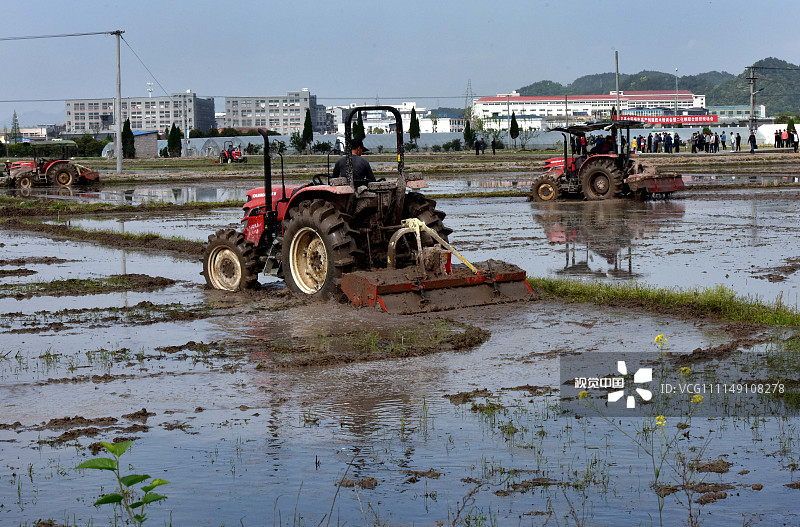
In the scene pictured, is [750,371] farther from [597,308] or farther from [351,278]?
[351,278]

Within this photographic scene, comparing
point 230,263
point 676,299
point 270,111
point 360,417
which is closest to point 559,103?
point 270,111

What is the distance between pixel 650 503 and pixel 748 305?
5.44m

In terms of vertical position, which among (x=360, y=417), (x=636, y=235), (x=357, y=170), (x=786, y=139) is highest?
(x=786, y=139)

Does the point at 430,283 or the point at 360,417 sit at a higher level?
the point at 430,283

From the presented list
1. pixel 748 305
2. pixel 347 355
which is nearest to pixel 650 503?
pixel 347 355

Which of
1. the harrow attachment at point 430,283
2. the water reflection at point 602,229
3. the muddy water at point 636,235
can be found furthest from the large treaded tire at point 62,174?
the harrow attachment at point 430,283

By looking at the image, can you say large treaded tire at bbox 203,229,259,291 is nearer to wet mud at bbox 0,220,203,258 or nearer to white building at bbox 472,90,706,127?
wet mud at bbox 0,220,203,258

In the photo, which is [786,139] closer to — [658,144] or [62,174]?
[658,144]

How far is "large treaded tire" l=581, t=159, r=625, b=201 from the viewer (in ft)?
89.6

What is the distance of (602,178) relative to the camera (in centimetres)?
2770

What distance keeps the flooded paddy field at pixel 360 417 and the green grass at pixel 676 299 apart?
31 centimetres

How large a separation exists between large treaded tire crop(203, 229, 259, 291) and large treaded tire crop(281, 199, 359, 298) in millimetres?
653

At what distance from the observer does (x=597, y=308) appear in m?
10.9

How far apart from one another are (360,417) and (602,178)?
862 inches
